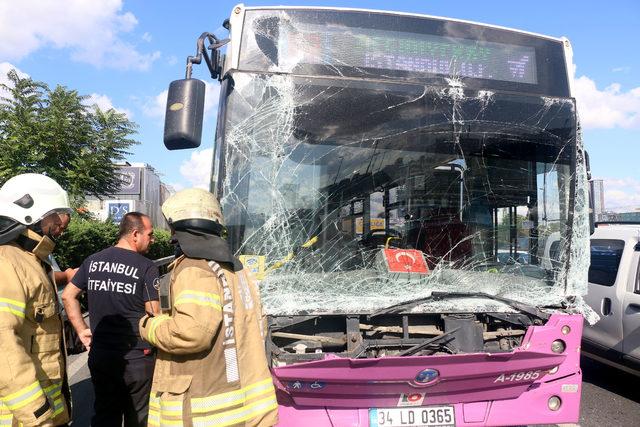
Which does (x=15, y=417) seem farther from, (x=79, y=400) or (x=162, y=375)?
(x=79, y=400)

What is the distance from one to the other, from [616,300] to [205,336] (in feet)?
17.9

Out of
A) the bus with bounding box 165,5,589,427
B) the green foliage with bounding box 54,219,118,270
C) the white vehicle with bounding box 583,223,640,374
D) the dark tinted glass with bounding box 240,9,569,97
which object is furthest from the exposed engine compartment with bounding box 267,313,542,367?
the green foliage with bounding box 54,219,118,270

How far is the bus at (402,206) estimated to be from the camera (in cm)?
324

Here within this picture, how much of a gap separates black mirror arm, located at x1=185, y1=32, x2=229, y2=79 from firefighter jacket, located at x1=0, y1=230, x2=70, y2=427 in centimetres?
183

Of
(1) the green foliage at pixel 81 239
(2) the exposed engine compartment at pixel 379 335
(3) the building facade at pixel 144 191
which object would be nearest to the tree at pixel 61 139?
(1) the green foliage at pixel 81 239

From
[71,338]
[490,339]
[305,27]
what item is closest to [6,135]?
[71,338]

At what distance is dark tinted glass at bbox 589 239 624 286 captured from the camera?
618cm

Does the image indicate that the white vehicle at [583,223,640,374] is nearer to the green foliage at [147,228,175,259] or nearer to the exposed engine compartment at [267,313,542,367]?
the exposed engine compartment at [267,313,542,367]

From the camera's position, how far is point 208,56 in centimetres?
411

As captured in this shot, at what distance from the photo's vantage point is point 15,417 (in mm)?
2012

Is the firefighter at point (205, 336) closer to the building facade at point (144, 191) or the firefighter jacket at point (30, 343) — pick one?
the firefighter jacket at point (30, 343)

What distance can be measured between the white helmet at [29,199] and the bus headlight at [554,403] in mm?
3308

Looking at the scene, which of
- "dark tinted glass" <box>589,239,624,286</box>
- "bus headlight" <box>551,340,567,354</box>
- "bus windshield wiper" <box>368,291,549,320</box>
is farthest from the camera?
"dark tinted glass" <box>589,239,624,286</box>

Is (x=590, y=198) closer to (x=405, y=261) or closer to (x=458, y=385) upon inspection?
(x=405, y=261)
